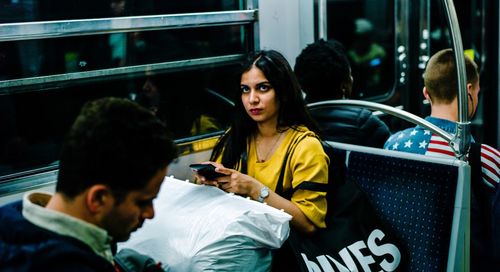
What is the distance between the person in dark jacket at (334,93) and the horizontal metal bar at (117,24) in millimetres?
370

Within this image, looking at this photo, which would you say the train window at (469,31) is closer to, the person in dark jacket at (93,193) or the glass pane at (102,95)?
the glass pane at (102,95)

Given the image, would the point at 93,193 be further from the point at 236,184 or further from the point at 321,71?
the point at 321,71

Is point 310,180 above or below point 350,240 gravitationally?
above

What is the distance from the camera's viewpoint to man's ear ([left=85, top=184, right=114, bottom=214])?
1.28 metres

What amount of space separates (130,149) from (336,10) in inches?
122

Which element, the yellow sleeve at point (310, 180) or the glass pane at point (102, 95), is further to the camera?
the glass pane at point (102, 95)

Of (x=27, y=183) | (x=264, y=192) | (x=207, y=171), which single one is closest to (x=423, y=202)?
(x=264, y=192)

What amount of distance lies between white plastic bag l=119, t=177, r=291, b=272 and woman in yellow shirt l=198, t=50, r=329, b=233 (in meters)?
0.25

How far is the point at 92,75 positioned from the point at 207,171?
0.71 meters

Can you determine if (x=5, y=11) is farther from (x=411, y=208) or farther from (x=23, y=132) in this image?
(x=411, y=208)

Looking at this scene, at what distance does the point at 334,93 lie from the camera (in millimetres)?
3221

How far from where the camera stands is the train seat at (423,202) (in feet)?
7.45

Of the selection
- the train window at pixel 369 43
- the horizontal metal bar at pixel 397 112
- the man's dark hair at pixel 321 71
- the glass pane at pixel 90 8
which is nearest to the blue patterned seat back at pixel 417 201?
the horizontal metal bar at pixel 397 112

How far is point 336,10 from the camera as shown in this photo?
4.16m
